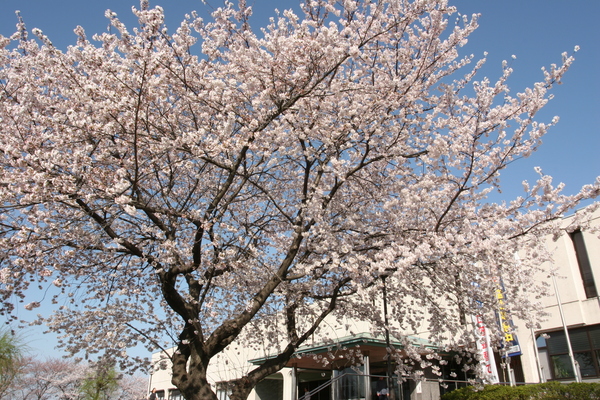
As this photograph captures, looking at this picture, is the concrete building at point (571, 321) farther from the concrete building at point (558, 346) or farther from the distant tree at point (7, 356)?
the distant tree at point (7, 356)

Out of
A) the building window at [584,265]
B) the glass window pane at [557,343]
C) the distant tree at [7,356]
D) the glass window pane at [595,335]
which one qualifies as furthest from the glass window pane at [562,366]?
the distant tree at [7,356]

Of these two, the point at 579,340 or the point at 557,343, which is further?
the point at 557,343

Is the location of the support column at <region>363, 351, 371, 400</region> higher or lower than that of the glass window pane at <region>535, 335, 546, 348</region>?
lower

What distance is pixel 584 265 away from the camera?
631 inches

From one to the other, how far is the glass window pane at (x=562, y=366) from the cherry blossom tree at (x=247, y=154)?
1030cm

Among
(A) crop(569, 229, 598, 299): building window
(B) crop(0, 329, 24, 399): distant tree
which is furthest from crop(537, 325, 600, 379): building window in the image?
(B) crop(0, 329, 24, 399): distant tree

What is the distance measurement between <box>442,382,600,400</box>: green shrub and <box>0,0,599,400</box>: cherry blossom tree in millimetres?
2818

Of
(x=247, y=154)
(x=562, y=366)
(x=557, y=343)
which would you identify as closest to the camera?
(x=247, y=154)

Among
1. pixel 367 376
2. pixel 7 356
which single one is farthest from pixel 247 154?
pixel 7 356

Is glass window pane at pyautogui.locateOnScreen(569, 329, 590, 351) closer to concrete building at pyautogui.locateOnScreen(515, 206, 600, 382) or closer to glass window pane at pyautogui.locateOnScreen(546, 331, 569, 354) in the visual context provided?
concrete building at pyautogui.locateOnScreen(515, 206, 600, 382)

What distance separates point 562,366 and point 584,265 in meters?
3.97

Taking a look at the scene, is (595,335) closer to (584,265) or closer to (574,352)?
(574,352)

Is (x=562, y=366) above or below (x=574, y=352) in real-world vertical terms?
below

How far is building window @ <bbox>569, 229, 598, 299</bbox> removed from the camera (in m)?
15.7
